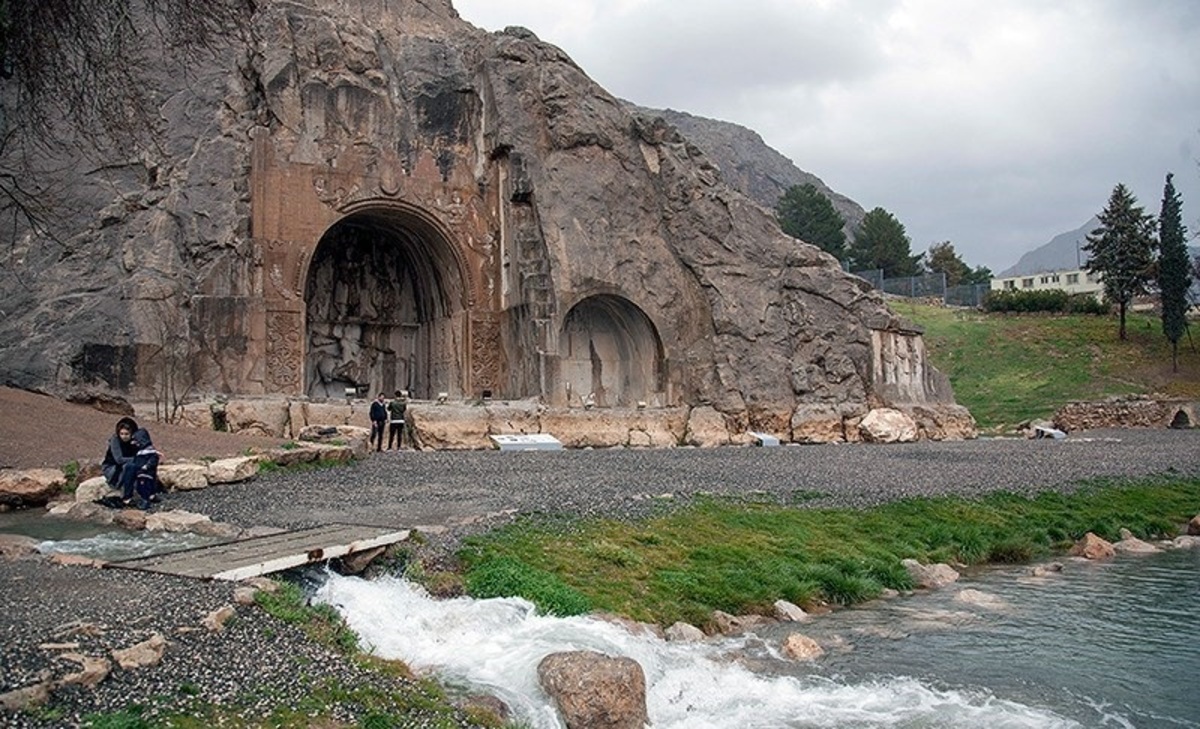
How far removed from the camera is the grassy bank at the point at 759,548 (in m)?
11.0

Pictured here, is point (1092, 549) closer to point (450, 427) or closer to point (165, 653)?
point (165, 653)

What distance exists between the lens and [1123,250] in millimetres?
55188

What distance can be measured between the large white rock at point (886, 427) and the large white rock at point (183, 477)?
2279 cm

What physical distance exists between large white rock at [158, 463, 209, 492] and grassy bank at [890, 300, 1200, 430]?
36.2 m

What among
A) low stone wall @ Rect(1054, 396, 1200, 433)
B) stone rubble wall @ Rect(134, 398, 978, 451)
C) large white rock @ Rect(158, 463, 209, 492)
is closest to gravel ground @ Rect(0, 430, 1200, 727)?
large white rock @ Rect(158, 463, 209, 492)

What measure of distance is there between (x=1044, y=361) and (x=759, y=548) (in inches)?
1740

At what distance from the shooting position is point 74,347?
82.8 ft

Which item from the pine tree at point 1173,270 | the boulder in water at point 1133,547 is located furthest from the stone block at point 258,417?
the pine tree at point 1173,270

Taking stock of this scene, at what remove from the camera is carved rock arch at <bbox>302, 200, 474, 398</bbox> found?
109ft

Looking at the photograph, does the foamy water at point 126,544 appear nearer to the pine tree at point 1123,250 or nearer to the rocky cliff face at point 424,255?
the rocky cliff face at point 424,255

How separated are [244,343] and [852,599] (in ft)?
67.1

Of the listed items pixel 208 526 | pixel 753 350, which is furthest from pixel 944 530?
pixel 753 350

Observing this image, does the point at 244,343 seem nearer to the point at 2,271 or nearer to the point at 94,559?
the point at 2,271

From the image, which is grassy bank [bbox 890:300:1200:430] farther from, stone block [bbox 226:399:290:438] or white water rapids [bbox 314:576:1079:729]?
white water rapids [bbox 314:576:1079:729]
